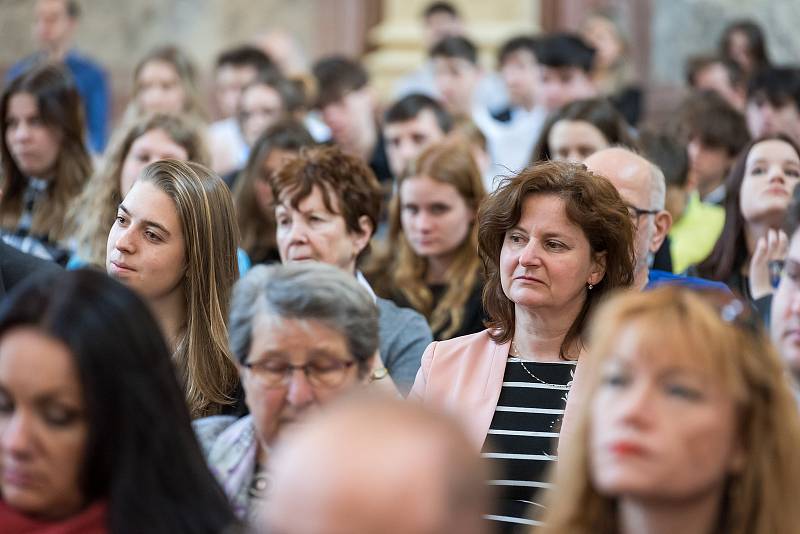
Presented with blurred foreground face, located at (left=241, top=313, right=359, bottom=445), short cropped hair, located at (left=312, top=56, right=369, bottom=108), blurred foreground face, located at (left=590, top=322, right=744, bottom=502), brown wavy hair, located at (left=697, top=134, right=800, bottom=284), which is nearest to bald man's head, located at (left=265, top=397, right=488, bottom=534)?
blurred foreground face, located at (left=590, top=322, right=744, bottom=502)

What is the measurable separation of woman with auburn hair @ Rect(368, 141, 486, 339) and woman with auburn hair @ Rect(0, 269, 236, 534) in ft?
9.27

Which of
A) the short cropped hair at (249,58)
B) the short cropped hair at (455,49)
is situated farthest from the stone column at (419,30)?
the short cropped hair at (249,58)

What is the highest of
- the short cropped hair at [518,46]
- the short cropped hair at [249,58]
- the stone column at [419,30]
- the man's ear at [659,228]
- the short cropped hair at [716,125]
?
the stone column at [419,30]

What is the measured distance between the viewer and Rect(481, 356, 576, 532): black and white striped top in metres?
3.45

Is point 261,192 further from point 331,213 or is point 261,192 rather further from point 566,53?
point 566,53

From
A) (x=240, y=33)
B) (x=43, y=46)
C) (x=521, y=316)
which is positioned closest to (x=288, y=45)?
(x=240, y=33)

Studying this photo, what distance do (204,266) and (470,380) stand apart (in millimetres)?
900

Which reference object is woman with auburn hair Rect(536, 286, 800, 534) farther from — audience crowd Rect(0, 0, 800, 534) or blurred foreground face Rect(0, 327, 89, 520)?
blurred foreground face Rect(0, 327, 89, 520)

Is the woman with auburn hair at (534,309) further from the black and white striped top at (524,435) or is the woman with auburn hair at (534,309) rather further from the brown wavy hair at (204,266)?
the brown wavy hair at (204,266)

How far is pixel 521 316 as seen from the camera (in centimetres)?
373

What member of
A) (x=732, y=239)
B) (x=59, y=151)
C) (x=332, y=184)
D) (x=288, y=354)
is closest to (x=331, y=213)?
(x=332, y=184)

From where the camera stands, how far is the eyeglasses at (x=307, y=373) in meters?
2.81

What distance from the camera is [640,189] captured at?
446cm

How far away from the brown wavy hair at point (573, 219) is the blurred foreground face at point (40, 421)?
164 cm
